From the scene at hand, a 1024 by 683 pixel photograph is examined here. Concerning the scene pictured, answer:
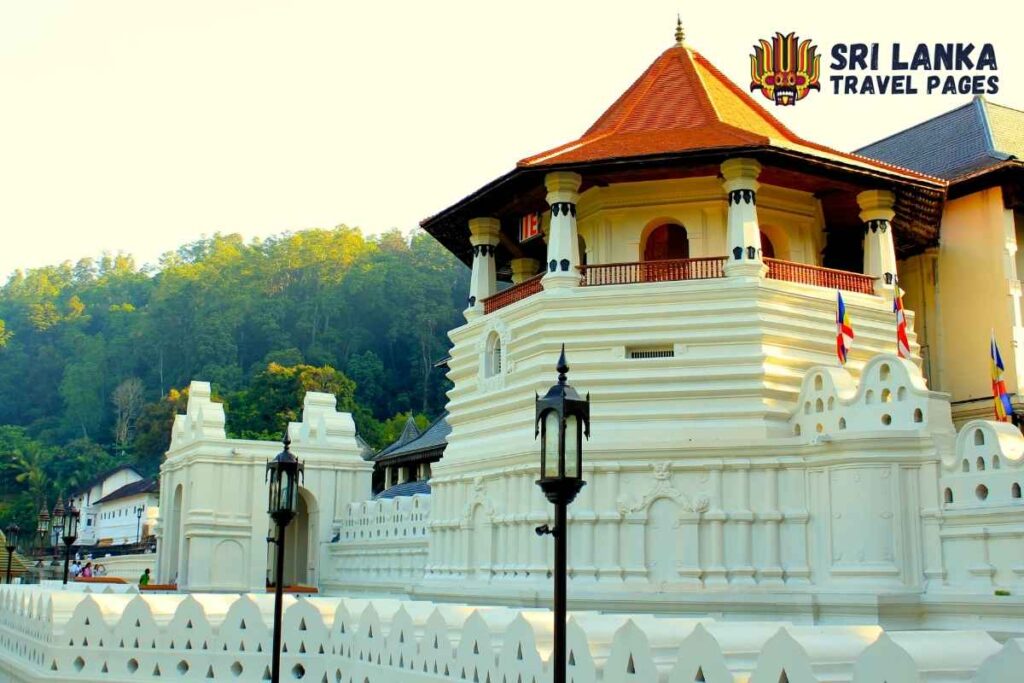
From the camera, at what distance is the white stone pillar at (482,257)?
2431 cm

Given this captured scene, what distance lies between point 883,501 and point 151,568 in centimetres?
2528

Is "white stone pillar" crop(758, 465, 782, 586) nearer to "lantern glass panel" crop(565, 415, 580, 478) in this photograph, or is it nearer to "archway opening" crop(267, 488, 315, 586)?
"lantern glass panel" crop(565, 415, 580, 478)

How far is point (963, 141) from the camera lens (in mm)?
25984

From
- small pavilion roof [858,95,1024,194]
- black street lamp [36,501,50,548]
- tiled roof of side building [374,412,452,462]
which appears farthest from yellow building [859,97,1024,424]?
black street lamp [36,501,50,548]

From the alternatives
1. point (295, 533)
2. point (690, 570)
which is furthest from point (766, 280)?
point (295, 533)

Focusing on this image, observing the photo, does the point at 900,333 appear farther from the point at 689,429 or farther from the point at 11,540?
the point at 11,540

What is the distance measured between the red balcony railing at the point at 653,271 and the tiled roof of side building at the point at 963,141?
670 centimetres

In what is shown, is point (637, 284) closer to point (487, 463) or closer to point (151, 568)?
point (487, 463)

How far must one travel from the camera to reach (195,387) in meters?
32.8

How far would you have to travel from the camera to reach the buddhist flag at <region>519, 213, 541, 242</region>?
25.1 m

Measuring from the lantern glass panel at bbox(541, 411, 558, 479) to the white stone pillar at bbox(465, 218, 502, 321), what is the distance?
14742 mm

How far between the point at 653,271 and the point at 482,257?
14.7 feet

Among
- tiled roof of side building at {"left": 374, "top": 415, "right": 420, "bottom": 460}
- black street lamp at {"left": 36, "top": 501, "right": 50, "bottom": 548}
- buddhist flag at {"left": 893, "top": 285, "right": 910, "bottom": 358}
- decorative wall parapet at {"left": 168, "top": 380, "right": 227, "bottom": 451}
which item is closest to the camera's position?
buddhist flag at {"left": 893, "top": 285, "right": 910, "bottom": 358}

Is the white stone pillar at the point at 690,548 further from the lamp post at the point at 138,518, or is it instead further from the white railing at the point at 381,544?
the lamp post at the point at 138,518
